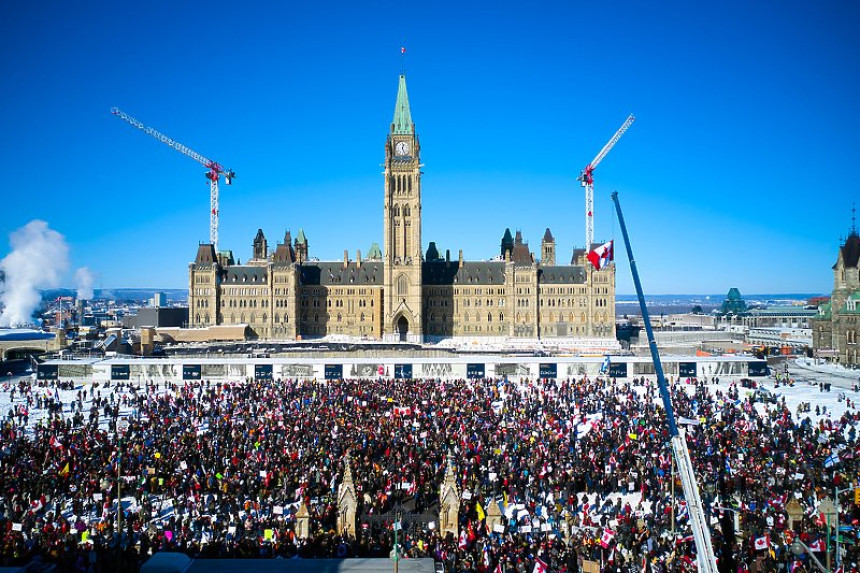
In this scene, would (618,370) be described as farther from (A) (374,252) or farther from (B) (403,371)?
(A) (374,252)

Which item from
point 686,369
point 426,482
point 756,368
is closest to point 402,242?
point 686,369

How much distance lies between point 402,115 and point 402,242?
2084 cm

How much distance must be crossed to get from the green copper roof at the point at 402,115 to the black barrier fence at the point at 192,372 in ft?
193

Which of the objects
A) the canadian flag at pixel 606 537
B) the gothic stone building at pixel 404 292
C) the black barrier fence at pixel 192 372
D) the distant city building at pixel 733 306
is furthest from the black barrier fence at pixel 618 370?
the distant city building at pixel 733 306

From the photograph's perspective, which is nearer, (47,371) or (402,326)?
(47,371)

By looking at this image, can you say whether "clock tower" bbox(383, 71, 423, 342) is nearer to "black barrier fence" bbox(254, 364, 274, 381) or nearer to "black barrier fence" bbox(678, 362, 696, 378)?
"black barrier fence" bbox(254, 364, 274, 381)

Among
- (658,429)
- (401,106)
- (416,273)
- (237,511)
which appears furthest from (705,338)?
(237,511)

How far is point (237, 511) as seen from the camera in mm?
24578

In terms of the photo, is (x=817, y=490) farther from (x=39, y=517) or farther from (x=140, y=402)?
(x=140, y=402)

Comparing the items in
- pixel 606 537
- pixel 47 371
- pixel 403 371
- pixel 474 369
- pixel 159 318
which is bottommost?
pixel 606 537

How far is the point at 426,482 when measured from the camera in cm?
2686

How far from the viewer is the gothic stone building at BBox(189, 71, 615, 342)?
102188 millimetres

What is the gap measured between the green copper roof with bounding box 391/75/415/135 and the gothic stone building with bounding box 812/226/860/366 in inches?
2473

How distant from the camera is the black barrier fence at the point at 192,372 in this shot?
5672 cm
